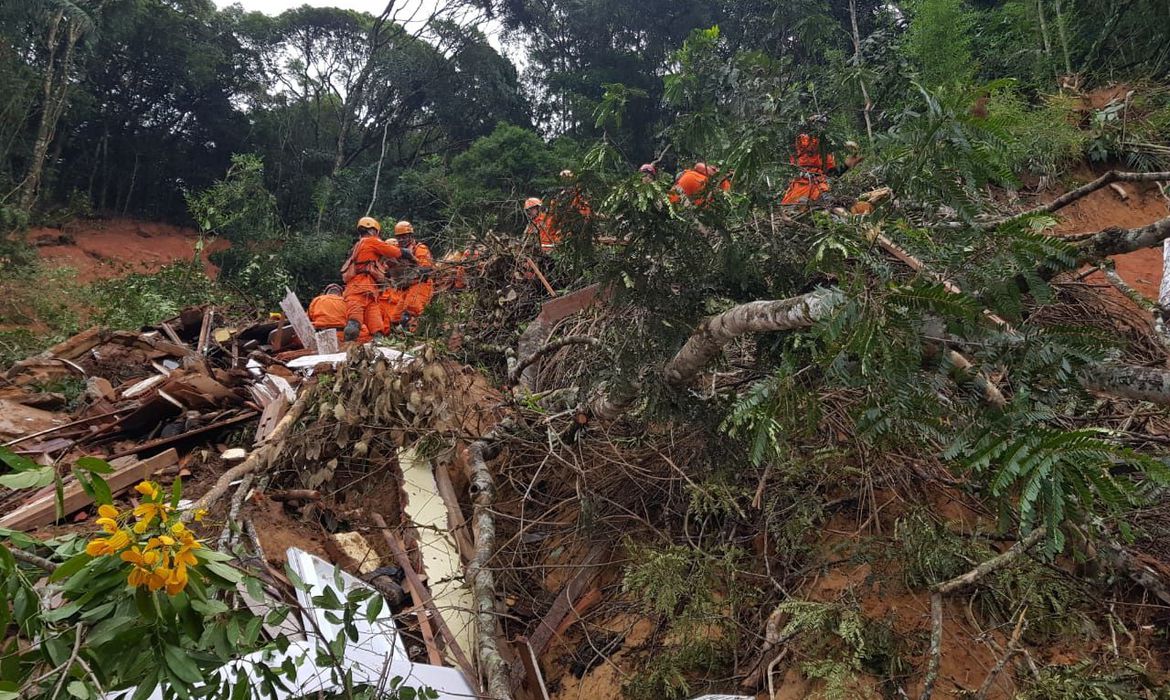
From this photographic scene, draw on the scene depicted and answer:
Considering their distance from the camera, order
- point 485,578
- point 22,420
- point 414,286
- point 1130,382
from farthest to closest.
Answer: point 414,286
point 22,420
point 485,578
point 1130,382

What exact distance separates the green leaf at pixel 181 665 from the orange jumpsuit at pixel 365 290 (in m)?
6.55

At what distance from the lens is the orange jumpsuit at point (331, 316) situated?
7.72m

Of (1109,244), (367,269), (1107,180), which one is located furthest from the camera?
(367,269)

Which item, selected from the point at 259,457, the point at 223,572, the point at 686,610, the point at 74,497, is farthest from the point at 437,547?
the point at 223,572

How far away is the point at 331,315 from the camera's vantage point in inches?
305

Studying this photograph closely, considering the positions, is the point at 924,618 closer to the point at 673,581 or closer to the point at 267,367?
the point at 673,581

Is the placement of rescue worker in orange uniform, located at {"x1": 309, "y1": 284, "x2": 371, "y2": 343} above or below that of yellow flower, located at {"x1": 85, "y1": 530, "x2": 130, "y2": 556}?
below

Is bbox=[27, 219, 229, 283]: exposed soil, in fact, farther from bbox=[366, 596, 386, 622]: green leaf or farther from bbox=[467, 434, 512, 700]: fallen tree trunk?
bbox=[366, 596, 386, 622]: green leaf

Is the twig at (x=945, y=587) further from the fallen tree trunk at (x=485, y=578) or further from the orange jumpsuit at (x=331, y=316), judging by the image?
the orange jumpsuit at (x=331, y=316)

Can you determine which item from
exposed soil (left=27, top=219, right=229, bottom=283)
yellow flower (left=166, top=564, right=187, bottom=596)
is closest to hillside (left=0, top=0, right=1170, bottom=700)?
yellow flower (left=166, top=564, right=187, bottom=596)

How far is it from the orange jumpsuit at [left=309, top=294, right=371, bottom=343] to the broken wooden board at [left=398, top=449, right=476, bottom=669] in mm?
4019

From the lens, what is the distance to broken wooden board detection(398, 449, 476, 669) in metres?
3.36

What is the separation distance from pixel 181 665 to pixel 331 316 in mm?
6597

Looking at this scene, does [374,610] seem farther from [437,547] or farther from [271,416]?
[271,416]
